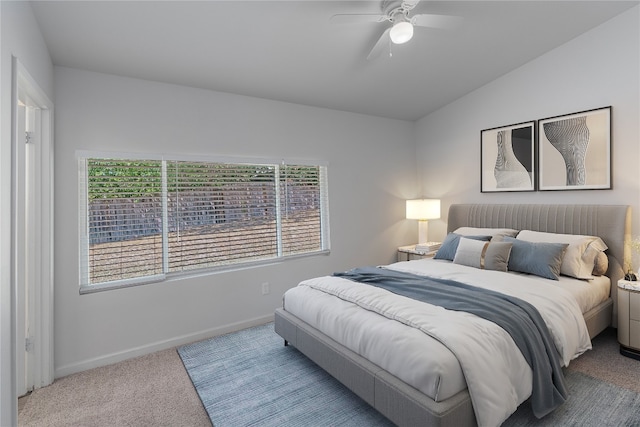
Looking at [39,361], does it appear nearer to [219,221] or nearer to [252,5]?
[219,221]

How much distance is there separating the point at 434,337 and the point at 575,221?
8.32 ft

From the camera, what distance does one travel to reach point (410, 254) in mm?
4582

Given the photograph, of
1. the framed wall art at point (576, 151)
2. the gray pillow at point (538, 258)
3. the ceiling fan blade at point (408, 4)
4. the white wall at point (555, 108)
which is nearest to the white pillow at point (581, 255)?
the gray pillow at point (538, 258)

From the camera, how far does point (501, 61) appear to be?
11.9ft

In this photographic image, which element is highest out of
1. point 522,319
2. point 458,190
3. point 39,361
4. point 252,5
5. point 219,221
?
point 252,5

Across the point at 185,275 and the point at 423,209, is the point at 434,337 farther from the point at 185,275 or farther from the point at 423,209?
the point at 423,209

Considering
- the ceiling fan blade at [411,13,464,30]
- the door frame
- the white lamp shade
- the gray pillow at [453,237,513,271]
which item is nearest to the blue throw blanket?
the gray pillow at [453,237,513,271]

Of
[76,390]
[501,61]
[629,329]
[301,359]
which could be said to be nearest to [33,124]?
[76,390]

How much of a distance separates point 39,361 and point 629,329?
4.66 metres

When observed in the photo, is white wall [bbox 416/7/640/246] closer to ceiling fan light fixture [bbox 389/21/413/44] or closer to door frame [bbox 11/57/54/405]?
ceiling fan light fixture [bbox 389/21/413/44]

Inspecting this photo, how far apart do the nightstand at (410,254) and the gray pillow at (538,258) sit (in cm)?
122

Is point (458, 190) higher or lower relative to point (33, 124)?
lower

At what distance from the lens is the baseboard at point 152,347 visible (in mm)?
2737

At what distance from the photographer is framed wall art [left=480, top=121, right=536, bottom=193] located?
Answer: 380 cm
